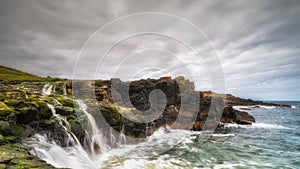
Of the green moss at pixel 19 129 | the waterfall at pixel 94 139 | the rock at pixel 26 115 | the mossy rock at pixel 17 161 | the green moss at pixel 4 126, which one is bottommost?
the waterfall at pixel 94 139

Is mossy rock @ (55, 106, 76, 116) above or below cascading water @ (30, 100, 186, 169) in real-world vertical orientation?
above

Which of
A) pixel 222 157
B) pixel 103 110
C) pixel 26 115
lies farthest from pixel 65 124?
pixel 222 157

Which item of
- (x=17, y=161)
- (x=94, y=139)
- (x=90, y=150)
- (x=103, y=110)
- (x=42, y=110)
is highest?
(x=42, y=110)

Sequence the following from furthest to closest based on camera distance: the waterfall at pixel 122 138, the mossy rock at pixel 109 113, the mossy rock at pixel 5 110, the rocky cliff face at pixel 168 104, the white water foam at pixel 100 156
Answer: the rocky cliff face at pixel 168 104 → the waterfall at pixel 122 138 → the mossy rock at pixel 109 113 → the mossy rock at pixel 5 110 → the white water foam at pixel 100 156

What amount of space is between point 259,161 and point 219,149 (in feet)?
13.5

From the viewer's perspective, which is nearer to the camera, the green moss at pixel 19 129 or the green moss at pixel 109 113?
the green moss at pixel 19 129

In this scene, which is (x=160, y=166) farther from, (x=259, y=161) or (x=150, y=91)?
(x=150, y=91)

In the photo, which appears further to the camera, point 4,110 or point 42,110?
point 42,110

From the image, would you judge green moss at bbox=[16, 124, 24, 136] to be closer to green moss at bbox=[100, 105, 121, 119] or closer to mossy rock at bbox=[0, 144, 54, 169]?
mossy rock at bbox=[0, 144, 54, 169]

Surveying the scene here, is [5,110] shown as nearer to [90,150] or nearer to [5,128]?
[5,128]

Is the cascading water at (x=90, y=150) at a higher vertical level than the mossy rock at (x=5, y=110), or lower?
lower

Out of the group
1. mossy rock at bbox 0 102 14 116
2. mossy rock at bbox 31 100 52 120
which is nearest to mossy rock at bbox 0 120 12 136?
mossy rock at bbox 0 102 14 116

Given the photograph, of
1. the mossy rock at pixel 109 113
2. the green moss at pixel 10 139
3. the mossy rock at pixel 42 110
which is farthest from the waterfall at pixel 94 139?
the green moss at pixel 10 139

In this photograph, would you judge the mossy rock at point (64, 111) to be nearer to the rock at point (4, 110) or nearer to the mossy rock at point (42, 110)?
the mossy rock at point (42, 110)
